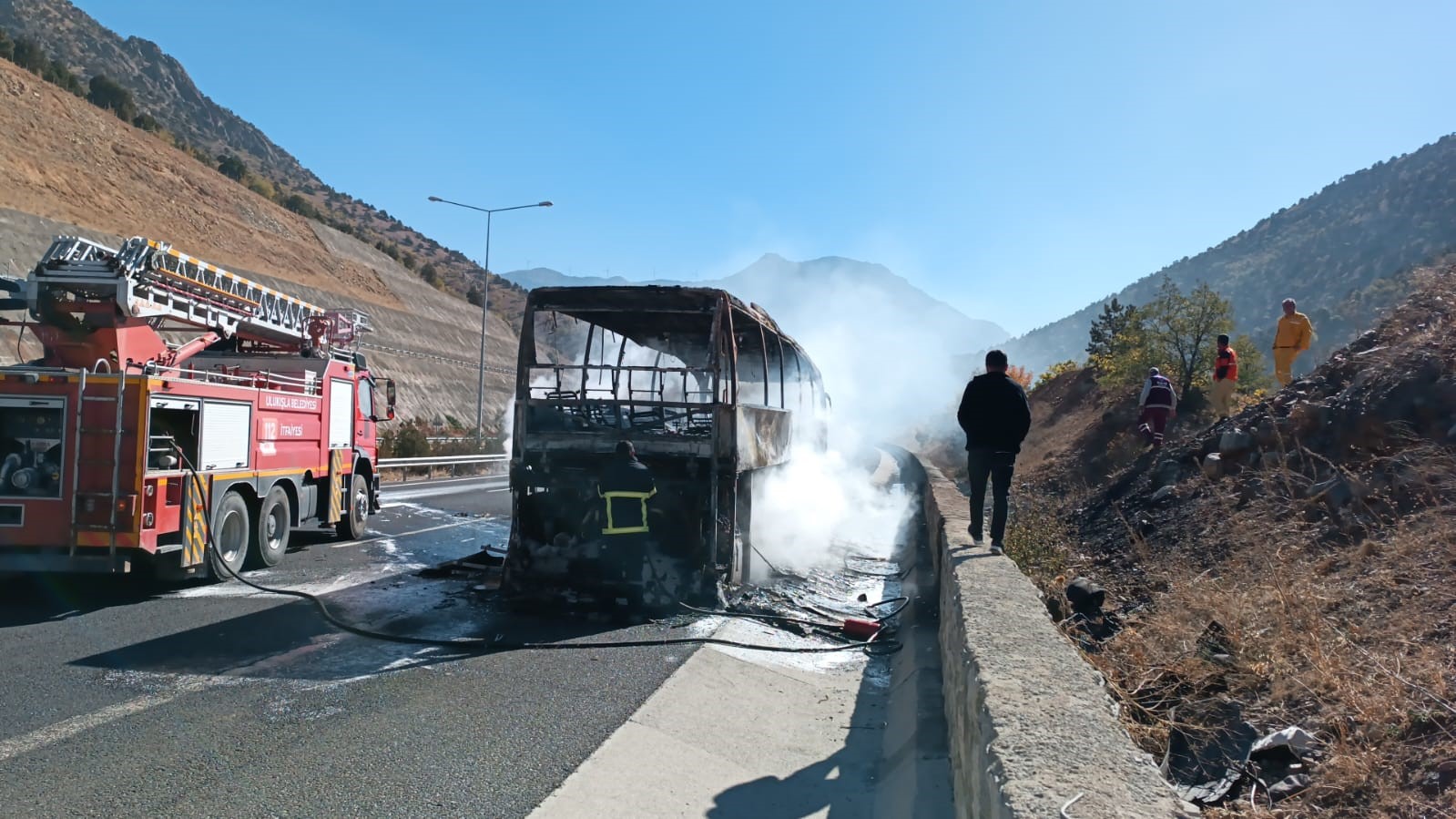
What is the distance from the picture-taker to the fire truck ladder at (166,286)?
9789 millimetres

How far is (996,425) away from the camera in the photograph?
7801 millimetres

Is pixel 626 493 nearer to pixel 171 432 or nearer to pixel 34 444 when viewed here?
pixel 171 432

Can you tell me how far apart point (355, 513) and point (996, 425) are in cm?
1005

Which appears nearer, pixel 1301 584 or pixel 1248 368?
pixel 1301 584

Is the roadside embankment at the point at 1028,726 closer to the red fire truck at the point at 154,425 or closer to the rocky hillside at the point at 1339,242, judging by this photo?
the red fire truck at the point at 154,425

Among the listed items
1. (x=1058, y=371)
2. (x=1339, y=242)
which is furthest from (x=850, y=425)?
(x=1339, y=242)

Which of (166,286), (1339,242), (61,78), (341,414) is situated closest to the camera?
(166,286)

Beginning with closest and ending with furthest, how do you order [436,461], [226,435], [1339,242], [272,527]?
1. [226,435]
2. [272,527]
3. [436,461]
4. [1339,242]

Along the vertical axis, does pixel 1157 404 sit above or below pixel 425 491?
above

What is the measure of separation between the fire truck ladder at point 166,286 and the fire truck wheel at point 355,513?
235 centimetres

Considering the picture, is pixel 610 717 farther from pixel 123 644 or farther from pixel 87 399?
pixel 87 399

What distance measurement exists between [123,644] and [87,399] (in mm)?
2749

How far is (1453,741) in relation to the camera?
3426 millimetres

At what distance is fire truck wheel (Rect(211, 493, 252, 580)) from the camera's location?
981 centimetres
